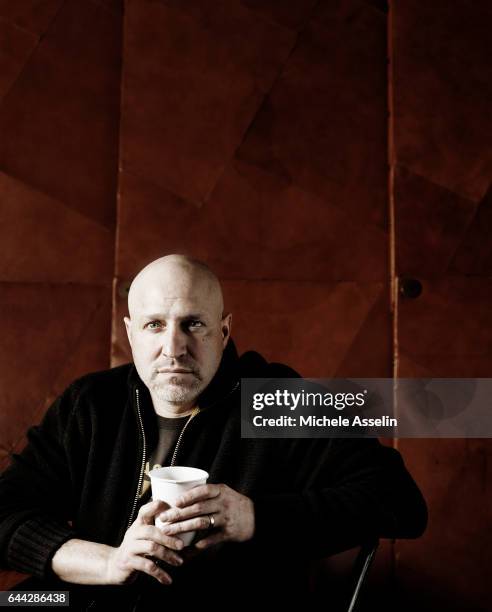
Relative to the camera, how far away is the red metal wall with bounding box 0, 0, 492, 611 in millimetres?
2145

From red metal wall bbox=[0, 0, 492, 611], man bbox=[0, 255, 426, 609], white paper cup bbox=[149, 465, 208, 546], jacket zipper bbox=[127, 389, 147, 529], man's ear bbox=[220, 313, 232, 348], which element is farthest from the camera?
red metal wall bbox=[0, 0, 492, 611]

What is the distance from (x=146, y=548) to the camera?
42.1 inches

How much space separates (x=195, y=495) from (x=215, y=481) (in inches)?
14.9

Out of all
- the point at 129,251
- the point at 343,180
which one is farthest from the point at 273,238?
the point at 129,251

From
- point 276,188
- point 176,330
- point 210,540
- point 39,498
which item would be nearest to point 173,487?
point 210,540

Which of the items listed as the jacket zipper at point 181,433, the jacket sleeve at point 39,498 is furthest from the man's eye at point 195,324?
the jacket sleeve at point 39,498

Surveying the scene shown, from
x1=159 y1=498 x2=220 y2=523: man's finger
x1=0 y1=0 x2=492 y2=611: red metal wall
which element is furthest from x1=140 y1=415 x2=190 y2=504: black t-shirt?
x1=0 y1=0 x2=492 y2=611: red metal wall

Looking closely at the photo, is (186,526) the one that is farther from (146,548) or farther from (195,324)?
(195,324)

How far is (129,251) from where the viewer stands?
215 cm

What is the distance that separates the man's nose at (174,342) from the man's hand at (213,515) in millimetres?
412

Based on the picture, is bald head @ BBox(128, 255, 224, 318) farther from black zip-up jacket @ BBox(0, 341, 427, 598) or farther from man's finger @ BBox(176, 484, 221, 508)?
man's finger @ BBox(176, 484, 221, 508)

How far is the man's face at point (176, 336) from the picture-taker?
1.47 m

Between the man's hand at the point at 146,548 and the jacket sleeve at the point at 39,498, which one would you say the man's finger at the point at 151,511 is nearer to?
the man's hand at the point at 146,548

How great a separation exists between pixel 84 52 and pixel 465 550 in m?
2.34
